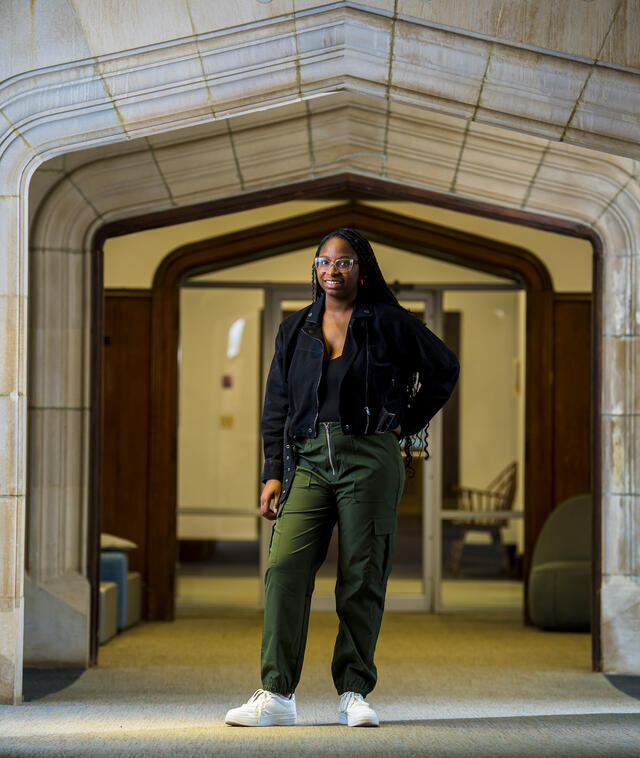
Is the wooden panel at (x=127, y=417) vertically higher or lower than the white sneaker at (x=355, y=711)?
higher

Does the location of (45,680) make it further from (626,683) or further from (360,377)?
(626,683)

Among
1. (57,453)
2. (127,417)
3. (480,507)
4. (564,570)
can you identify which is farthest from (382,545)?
(480,507)

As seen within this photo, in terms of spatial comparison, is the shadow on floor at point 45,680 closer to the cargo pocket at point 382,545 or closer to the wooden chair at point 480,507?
the cargo pocket at point 382,545

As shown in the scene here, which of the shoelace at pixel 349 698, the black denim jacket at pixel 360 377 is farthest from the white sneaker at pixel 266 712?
the black denim jacket at pixel 360 377

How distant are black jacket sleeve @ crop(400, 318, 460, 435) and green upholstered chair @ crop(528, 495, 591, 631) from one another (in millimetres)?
3692

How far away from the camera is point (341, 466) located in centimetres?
383

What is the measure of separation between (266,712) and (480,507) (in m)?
4.87

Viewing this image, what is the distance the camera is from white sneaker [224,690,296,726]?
12.5ft

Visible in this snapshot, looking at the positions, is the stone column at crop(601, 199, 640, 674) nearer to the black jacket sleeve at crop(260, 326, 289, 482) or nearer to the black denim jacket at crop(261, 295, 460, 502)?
the black denim jacket at crop(261, 295, 460, 502)

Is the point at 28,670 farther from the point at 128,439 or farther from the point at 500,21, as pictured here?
the point at 500,21

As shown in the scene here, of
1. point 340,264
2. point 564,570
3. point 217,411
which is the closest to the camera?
point 340,264

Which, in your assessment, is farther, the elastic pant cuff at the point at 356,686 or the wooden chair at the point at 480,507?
the wooden chair at the point at 480,507

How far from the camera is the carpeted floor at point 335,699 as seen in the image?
3.51 metres

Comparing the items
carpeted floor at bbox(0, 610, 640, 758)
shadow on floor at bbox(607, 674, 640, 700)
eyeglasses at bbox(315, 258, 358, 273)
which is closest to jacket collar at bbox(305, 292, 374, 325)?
eyeglasses at bbox(315, 258, 358, 273)
